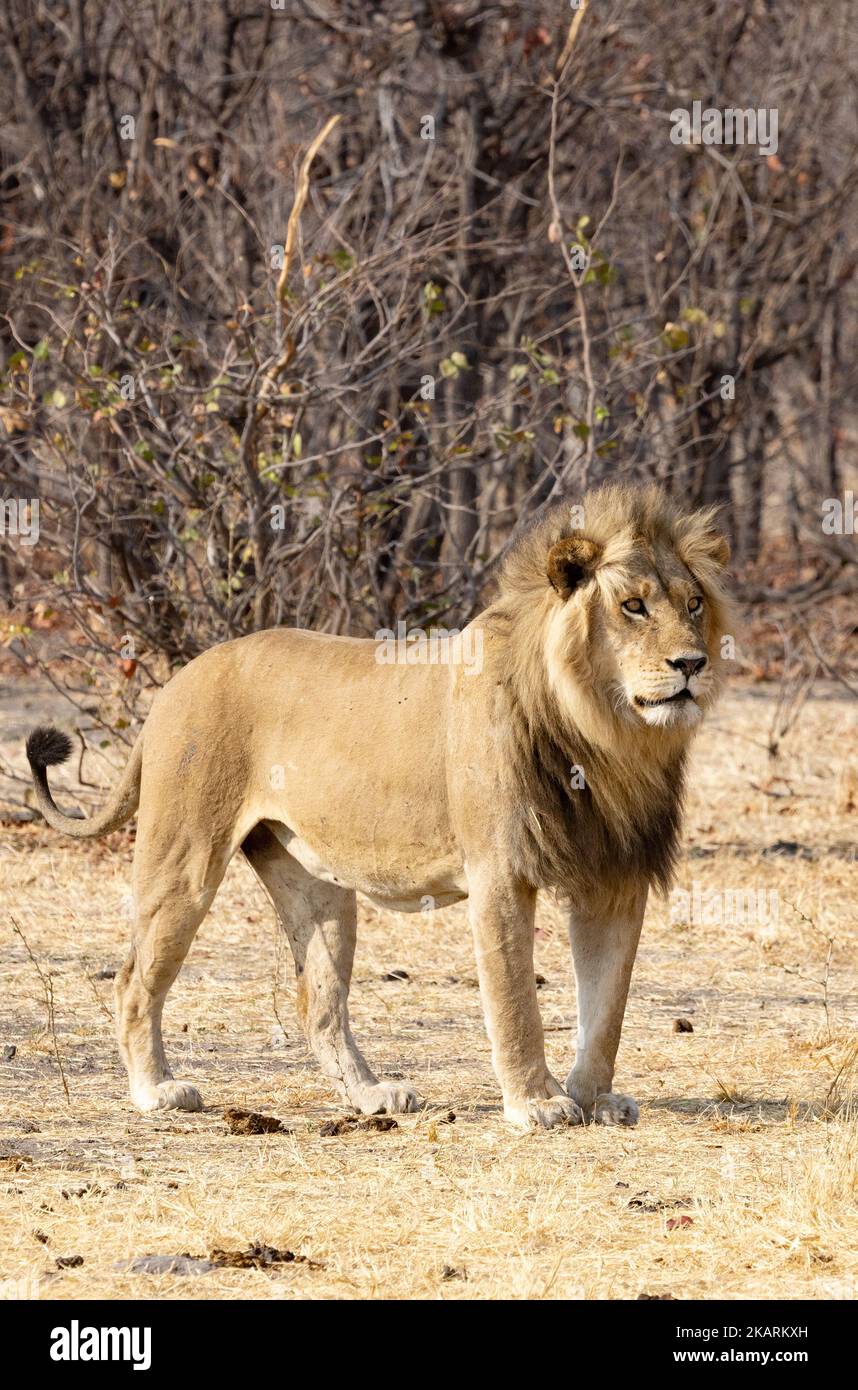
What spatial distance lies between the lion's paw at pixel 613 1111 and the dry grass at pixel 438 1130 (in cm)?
5

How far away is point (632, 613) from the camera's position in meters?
4.62

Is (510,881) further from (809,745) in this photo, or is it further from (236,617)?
(809,745)

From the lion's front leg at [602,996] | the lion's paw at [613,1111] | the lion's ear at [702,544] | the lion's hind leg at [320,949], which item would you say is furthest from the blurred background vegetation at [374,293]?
the lion's paw at [613,1111]

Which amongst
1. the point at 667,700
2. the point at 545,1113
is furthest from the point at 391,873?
the point at 667,700

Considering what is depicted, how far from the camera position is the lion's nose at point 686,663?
4.51 meters

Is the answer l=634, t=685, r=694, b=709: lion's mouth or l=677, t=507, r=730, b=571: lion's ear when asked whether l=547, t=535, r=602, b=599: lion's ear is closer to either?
l=677, t=507, r=730, b=571: lion's ear

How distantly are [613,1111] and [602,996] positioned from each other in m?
0.29

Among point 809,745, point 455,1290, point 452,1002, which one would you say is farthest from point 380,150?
point 455,1290

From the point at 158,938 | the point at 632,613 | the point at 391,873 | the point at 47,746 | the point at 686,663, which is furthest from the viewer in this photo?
the point at 47,746

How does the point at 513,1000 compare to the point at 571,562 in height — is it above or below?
Answer: below

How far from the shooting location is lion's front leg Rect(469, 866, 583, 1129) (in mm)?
4758

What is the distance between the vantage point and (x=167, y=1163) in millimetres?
4582

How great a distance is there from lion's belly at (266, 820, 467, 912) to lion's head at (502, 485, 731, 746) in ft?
1.88

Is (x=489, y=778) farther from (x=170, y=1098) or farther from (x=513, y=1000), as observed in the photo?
(x=170, y=1098)
